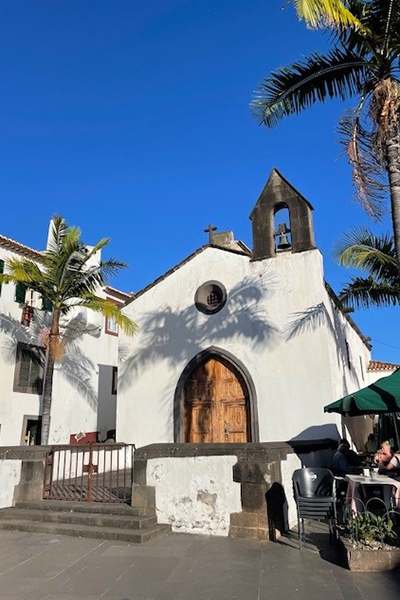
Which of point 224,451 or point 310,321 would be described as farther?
point 310,321

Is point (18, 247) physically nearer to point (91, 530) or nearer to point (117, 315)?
point (117, 315)

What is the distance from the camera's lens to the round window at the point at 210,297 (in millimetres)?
13102

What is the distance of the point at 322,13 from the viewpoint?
23.4 ft

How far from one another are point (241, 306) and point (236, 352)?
4.60 feet

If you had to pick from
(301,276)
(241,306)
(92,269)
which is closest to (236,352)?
(241,306)

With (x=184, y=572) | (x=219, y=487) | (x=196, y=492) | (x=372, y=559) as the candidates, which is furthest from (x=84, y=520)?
(x=372, y=559)

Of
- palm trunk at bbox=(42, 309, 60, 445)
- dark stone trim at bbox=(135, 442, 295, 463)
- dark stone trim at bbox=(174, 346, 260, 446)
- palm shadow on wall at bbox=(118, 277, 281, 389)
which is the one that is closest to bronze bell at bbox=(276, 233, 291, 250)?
palm shadow on wall at bbox=(118, 277, 281, 389)

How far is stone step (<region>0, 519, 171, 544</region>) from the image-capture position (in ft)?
21.1

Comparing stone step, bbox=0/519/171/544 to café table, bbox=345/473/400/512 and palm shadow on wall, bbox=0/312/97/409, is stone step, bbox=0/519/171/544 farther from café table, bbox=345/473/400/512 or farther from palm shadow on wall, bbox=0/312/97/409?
palm shadow on wall, bbox=0/312/97/409

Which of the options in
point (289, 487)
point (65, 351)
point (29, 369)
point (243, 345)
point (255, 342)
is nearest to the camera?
point (289, 487)

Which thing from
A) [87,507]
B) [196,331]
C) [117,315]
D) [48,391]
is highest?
[117,315]

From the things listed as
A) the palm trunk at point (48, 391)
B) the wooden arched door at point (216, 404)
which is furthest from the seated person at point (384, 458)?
the palm trunk at point (48, 391)

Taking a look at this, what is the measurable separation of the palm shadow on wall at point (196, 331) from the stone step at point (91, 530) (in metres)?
6.30

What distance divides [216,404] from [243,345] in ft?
6.24
